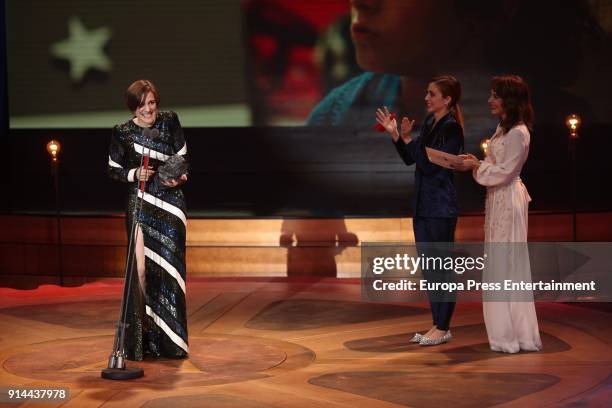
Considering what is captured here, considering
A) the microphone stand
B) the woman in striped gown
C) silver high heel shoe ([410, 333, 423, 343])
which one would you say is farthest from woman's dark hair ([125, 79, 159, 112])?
silver high heel shoe ([410, 333, 423, 343])

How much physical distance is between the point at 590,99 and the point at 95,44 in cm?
711

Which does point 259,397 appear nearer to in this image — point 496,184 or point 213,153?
point 496,184

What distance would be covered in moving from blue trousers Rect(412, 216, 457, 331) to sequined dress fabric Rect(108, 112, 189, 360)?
1.42 metres

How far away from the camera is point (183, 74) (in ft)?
47.0

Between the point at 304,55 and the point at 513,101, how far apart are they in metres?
8.80

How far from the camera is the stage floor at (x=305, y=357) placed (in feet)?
15.4

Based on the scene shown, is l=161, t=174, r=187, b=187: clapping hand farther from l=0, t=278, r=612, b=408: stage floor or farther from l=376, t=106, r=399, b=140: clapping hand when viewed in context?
l=376, t=106, r=399, b=140: clapping hand

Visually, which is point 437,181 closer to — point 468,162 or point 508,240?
point 468,162

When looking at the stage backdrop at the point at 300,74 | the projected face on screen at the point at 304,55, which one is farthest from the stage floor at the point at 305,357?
the projected face on screen at the point at 304,55

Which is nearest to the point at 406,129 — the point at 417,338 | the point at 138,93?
the point at 417,338

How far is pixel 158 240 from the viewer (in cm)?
556

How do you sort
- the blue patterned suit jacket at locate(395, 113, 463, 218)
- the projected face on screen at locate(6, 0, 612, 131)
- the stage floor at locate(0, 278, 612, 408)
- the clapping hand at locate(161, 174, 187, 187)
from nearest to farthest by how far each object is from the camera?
the stage floor at locate(0, 278, 612, 408), the clapping hand at locate(161, 174, 187, 187), the blue patterned suit jacket at locate(395, 113, 463, 218), the projected face on screen at locate(6, 0, 612, 131)

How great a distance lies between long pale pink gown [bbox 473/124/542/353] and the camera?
18.5 ft

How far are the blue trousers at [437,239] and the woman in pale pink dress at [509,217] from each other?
0.26m
